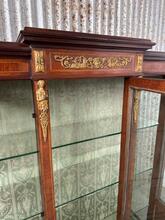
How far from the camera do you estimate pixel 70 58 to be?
567mm

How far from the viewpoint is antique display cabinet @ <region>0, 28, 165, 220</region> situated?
548mm

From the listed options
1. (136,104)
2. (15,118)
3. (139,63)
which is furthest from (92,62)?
(15,118)

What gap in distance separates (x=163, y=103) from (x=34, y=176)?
2.74ft

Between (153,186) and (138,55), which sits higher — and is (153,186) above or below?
below

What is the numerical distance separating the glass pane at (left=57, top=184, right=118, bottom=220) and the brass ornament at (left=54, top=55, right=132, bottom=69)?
910 millimetres

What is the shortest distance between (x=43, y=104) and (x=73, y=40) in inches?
9.3

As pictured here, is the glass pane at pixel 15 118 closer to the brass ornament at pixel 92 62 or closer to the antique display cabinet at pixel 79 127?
the antique display cabinet at pixel 79 127

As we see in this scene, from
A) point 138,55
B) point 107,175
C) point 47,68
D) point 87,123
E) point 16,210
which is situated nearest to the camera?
point 47,68

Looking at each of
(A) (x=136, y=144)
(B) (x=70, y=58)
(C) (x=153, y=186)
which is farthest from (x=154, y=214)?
(B) (x=70, y=58)

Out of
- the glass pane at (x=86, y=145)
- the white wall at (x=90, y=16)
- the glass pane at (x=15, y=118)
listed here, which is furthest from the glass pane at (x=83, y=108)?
the white wall at (x=90, y=16)

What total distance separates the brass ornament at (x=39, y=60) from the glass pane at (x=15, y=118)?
0.95 ft

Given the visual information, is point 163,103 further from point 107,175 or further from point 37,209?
point 37,209

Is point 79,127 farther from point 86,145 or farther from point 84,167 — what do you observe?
point 84,167

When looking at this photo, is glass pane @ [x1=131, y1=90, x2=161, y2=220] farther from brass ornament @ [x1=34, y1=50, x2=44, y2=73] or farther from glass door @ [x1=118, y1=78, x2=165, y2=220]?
brass ornament @ [x1=34, y1=50, x2=44, y2=73]
